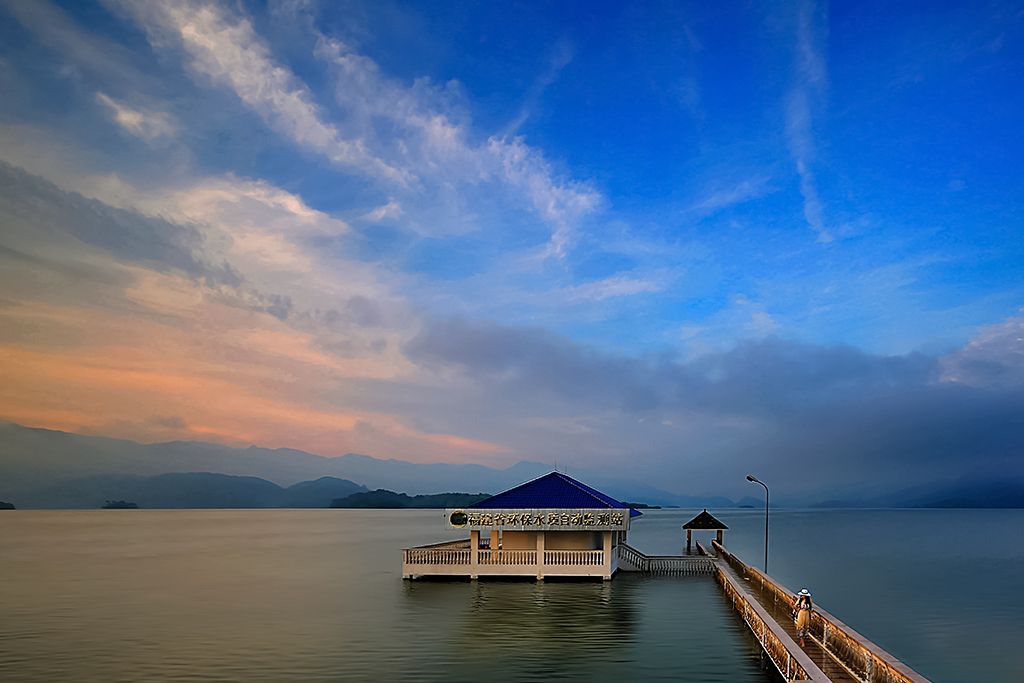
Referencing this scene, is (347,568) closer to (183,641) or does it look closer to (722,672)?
(183,641)

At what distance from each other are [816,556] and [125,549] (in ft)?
227

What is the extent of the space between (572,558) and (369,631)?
12.9m

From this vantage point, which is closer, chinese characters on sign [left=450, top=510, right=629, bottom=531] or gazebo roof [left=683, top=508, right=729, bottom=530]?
chinese characters on sign [left=450, top=510, right=629, bottom=531]

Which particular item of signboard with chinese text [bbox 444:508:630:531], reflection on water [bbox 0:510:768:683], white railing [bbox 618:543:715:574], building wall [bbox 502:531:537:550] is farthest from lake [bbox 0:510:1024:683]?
signboard with chinese text [bbox 444:508:630:531]

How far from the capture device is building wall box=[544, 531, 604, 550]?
36.4 metres

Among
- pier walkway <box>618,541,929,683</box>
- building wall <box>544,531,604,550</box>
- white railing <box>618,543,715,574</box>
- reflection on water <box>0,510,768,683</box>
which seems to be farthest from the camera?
white railing <box>618,543,715,574</box>

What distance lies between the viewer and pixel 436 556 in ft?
121

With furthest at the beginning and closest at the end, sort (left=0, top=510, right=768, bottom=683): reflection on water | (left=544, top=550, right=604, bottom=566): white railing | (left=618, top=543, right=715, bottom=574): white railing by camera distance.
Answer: (left=618, top=543, right=715, bottom=574): white railing < (left=544, top=550, right=604, bottom=566): white railing < (left=0, top=510, right=768, bottom=683): reflection on water

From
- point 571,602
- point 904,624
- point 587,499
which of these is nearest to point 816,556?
point 904,624

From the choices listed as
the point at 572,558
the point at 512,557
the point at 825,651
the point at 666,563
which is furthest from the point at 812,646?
the point at 666,563

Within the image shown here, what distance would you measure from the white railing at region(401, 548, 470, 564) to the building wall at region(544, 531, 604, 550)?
401cm

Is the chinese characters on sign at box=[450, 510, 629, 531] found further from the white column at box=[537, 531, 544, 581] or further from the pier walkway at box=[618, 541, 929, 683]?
the pier walkway at box=[618, 541, 929, 683]

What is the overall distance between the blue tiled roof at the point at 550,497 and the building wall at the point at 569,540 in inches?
77.9

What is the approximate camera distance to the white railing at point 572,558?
35469 millimetres
